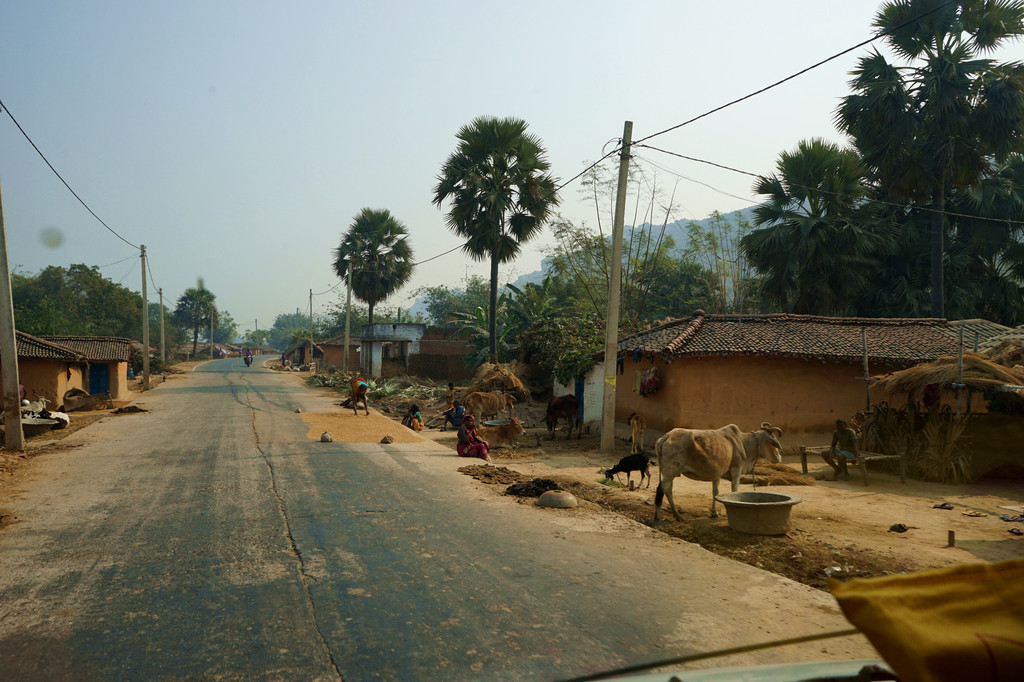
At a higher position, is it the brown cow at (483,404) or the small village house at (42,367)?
the small village house at (42,367)

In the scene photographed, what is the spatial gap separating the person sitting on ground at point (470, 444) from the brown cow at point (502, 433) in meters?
2.00

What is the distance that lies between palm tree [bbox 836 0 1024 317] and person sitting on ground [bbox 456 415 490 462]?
708 inches

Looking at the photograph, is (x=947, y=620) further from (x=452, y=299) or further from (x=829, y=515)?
(x=452, y=299)

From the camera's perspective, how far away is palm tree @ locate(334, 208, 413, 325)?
158 feet

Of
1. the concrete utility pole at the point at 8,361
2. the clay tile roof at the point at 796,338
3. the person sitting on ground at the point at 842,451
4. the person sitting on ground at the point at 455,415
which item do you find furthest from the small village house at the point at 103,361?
the person sitting on ground at the point at 842,451

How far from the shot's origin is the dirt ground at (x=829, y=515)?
7668 millimetres

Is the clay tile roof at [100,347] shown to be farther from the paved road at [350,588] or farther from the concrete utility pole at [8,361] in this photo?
the paved road at [350,588]

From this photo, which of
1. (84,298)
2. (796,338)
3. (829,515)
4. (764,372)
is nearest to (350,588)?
(829,515)

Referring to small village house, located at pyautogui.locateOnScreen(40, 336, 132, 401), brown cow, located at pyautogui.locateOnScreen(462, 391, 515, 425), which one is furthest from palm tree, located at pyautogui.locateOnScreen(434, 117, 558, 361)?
small village house, located at pyautogui.locateOnScreen(40, 336, 132, 401)

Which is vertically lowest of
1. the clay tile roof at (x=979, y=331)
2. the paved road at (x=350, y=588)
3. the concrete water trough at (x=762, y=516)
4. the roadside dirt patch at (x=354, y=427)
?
the roadside dirt patch at (x=354, y=427)

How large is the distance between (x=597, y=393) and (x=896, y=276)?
15.8m

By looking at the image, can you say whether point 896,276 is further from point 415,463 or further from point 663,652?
point 663,652

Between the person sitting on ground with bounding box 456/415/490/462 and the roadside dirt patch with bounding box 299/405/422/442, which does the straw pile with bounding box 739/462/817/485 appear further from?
the roadside dirt patch with bounding box 299/405/422/442

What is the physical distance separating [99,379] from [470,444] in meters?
23.6
